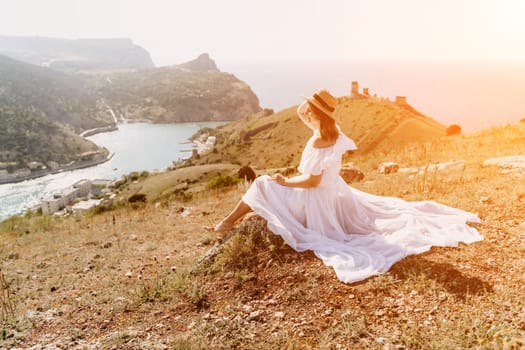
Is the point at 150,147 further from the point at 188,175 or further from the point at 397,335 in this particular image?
the point at 397,335

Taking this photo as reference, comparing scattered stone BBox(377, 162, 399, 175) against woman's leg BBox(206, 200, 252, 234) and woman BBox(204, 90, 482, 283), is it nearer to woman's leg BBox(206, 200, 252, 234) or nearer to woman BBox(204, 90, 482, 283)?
woman BBox(204, 90, 482, 283)

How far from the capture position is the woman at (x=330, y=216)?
5.14m

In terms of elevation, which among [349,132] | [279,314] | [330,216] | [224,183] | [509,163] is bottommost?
[349,132]

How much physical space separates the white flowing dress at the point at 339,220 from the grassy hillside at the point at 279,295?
0.71 ft

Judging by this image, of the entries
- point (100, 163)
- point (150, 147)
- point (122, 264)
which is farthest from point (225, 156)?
point (122, 264)

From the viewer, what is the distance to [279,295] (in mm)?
4652

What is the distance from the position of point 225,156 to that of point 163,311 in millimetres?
83545

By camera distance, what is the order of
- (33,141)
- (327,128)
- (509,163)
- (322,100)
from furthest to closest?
1. (33,141)
2. (509,163)
3. (327,128)
4. (322,100)

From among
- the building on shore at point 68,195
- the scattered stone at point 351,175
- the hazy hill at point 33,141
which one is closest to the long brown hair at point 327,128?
the scattered stone at point 351,175

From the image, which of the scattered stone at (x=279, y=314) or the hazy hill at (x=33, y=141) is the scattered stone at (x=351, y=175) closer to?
the scattered stone at (x=279, y=314)

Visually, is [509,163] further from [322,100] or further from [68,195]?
[68,195]

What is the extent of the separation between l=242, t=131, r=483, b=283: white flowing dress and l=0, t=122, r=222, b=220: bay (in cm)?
8522

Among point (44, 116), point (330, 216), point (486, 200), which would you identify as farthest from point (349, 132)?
point (44, 116)

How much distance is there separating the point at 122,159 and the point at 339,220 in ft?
424
